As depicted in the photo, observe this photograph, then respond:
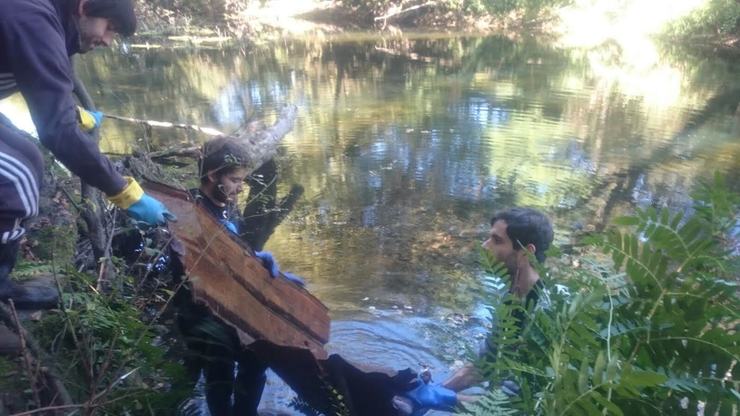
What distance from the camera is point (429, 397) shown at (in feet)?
8.82

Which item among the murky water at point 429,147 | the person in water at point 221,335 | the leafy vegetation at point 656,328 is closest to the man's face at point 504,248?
the person in water at point 221,335

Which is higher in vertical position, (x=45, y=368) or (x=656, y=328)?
(x=656, y=328)

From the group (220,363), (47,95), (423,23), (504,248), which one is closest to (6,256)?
(47,95)

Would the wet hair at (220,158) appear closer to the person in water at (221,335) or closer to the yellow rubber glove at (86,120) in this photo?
the person in water at (221,335)

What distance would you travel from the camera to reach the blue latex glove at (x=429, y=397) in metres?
2.66

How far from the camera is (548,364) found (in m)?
1.41

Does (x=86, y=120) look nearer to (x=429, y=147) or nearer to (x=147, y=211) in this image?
(x=147, y=211)

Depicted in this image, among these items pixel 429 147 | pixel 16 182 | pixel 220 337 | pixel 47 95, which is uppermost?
pixel 47 95

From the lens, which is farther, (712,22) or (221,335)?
(712,22)

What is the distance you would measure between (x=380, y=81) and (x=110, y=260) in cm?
1361

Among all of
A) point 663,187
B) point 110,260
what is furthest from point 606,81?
point 110,260

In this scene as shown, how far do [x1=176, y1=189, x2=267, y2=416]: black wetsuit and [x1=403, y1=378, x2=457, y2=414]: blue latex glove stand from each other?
2.34 ft

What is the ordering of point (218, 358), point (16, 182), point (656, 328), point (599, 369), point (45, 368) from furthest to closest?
point (218, 358), point (16, 182), point (45, 368), point (656, 328), point (599, 369)

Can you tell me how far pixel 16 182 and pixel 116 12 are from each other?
0.64 metres
